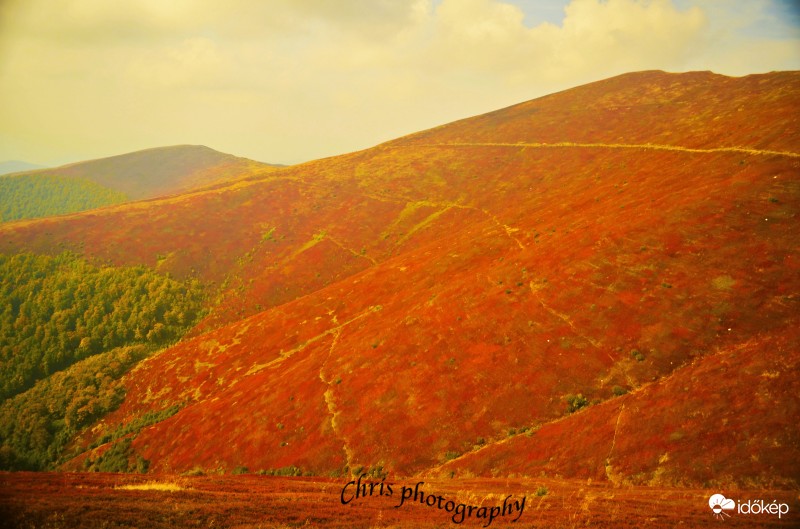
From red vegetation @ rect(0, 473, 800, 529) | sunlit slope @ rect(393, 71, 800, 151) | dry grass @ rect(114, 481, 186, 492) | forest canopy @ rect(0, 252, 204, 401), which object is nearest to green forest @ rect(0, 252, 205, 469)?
forest canopy @ rect(0, 252, 204, 401)

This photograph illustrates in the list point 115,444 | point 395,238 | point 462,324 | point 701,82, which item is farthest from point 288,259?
point 701,82

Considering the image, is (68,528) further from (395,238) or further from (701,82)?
(701,82)

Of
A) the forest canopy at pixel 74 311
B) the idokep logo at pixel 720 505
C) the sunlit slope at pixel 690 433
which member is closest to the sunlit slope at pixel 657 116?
the sunlit slope at pixel 690 433

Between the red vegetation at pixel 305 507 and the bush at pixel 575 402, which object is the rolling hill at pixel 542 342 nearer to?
the bush at pixel 575 402

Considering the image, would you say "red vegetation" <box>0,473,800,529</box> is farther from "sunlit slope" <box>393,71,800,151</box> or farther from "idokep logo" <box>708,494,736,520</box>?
"sunlit slope" <box>393,71,800,151</box>

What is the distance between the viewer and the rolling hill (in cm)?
1927

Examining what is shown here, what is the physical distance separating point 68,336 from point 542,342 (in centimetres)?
8323

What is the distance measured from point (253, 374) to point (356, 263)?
3801 centimetres

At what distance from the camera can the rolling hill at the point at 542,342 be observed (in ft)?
63.2

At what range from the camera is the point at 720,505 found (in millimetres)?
11766

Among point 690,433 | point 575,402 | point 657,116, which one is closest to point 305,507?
point 690,433

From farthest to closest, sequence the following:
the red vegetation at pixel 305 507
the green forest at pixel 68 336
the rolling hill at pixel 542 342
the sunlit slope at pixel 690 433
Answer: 1. the green forest at pixel 68 336
2. the rolling hill at pixel 542 342
3. the sunlit slope at pixel 690 433
4. the red vegetation at pixel 305 507

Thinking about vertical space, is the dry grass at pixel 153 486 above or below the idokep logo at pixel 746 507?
above

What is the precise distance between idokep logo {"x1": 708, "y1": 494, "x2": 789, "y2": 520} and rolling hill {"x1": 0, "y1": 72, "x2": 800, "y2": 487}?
111 inches
